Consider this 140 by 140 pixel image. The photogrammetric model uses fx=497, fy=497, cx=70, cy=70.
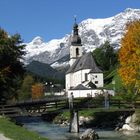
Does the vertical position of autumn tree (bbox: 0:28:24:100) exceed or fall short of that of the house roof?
it falls short

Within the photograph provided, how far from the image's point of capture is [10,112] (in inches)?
2361

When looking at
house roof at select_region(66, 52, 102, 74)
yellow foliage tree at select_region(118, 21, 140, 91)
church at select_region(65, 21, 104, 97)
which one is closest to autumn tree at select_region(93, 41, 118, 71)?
church at select_region(65, 21, 104, 97)

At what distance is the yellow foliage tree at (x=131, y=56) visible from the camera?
74.4 metres

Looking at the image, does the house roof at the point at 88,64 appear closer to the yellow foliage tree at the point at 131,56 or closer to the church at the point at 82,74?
the church at the point at 82,74

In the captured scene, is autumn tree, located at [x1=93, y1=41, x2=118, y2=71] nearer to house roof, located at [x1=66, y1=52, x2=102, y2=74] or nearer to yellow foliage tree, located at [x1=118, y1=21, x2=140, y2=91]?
house roof, located at [x1=66, y1=52, x2=102, y2=74]

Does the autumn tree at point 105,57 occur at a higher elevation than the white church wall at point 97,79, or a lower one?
higher

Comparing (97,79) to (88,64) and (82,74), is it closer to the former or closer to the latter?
(88,64)

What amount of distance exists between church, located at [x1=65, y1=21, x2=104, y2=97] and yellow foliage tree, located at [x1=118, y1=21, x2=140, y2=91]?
60694 mm

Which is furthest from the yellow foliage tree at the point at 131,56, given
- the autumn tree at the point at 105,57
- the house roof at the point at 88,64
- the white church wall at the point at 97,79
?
the autumn tree at the point at 105,57

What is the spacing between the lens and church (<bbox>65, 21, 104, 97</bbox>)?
149 m

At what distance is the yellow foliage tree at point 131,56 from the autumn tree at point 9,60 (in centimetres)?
1613

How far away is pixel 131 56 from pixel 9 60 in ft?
63.4

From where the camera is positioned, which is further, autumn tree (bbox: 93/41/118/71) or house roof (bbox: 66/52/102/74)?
autumn tree (bbox: 93/41/118/71)

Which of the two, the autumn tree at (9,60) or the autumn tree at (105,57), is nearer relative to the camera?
the autumn tree at (9,60)
